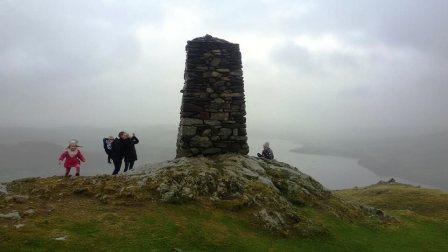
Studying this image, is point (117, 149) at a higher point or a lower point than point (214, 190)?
higher

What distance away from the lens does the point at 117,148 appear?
907 inches

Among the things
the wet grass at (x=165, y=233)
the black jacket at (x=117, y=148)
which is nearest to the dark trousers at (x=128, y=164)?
the black jacket at (x=117, y=148)

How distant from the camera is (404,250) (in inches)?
673

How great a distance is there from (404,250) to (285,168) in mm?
7424

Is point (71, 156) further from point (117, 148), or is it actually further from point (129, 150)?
point (129, 150)

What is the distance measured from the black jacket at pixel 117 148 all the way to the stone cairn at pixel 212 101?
12.0 feet

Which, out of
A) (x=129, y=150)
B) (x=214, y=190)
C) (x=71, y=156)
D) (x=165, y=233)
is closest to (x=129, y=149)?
(x=129, y=150)

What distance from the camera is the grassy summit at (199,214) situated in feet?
43.0

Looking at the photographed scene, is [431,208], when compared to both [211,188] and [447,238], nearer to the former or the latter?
[447,238]

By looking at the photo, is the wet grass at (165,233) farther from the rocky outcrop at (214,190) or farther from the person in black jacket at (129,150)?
the person in black jacket at (129,150)

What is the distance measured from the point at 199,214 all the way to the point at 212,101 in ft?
24.2

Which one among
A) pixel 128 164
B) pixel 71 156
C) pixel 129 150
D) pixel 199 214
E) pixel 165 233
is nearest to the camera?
pixel 165 233

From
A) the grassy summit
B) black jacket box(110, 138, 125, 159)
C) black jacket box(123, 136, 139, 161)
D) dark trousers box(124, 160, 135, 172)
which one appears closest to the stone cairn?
the grassy summit

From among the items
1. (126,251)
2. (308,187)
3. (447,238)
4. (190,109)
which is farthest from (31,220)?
(447,238)
